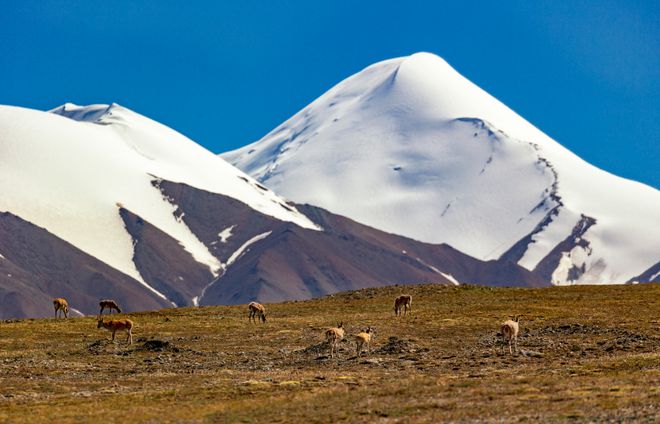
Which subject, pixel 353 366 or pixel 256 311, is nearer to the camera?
pixel 353 366

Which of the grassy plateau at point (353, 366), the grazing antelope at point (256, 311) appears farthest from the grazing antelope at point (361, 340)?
the grazing antelope at point (256, 311)

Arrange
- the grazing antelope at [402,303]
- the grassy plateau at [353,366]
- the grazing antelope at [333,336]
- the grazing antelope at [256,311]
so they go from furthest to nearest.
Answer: the grazing antelope at [256,311] < the grazing antelope at [402,303] < the grazing antelope at [333,336] < the grassy plateau at [353,366]

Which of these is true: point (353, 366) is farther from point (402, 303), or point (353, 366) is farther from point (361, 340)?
point (402, 303)

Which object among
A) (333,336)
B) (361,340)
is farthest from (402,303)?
(333,336)

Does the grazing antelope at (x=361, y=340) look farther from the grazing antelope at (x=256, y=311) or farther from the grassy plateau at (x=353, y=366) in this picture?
the grazing antelope at (x=256, y=311)

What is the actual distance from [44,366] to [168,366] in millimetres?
6033

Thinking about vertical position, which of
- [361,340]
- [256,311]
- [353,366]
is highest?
[256,311]

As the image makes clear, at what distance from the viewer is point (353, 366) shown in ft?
188

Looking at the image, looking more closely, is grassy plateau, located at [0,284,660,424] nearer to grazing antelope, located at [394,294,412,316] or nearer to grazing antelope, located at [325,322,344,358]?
grazing antelope, located at [325,322,344,358]

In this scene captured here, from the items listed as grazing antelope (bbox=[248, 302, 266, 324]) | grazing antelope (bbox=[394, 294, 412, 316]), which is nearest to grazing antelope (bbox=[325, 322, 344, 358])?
grazing antelope (bbox=[394, 294, 412, 316])

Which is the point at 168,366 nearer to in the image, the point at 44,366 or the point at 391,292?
the point at 44,366

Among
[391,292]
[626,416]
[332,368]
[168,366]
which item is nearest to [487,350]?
[332,368]

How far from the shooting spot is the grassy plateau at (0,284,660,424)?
137ft

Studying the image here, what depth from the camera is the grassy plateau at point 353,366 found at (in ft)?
137
